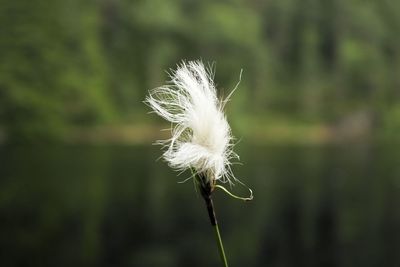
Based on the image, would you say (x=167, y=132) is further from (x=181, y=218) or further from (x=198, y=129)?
(x=198, y=129)

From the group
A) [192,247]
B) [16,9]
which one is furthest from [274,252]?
[16,9]

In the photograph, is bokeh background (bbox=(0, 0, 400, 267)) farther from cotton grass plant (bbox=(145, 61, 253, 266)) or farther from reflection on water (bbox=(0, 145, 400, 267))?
cotton grass plant (bbox=(145, 61, 253, 266))

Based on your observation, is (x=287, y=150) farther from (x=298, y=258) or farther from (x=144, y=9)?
(x=298, y=258)

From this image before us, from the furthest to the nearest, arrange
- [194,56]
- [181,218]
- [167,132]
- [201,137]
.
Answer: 1. [194,56]
2. [167,132]
3. [181,218]
4. [201,137]

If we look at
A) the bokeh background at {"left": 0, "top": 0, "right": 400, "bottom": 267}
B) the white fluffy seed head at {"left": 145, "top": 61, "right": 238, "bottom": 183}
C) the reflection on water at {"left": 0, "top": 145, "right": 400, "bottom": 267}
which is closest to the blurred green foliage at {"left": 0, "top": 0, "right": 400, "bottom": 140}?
the bokeh background at {"left": 0, "top": 0, "right": 400, "bottom": 267}

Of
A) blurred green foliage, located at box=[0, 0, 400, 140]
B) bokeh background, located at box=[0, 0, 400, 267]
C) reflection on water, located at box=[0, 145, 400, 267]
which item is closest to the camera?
reflection on water, located at box=[0, 145, 400, 267]

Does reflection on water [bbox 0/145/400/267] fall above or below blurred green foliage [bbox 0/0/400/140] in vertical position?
below

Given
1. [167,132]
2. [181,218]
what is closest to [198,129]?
[181,218]
